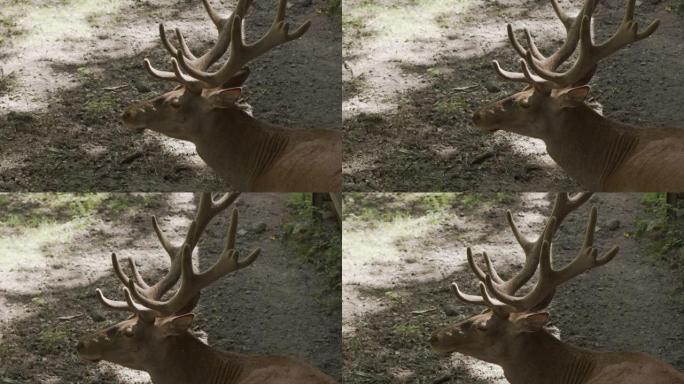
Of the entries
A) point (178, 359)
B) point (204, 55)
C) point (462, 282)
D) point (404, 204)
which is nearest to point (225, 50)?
point (204, 55)

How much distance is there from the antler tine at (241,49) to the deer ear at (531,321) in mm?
1655

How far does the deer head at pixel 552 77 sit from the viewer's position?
8867mm

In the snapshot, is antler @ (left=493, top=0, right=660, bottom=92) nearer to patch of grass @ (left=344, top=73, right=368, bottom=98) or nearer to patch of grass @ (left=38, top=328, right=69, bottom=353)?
patch of grass @ (left=344, top=73, right=368, bottom=98)

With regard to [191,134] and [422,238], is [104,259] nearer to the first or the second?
[191,134]

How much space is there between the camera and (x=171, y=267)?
8.66 meters

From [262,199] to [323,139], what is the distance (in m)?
0.47

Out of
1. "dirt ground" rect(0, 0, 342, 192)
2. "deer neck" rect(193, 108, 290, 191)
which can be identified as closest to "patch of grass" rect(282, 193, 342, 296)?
"deer neck" rect(193, 108, 290, 191)

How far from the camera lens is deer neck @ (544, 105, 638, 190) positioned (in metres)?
9.09

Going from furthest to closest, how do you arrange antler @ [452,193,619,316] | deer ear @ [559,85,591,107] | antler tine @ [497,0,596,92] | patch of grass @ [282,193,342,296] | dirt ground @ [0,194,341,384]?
patch of grass @ [282,193,342,296], dirt ground @ [0,194,341,384], antler tine @ [497,0,596,92], deer ear @ [559,85,591,107], antler @ [452,193,619,316]

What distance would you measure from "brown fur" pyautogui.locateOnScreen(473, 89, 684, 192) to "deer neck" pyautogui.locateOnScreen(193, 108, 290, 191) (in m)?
1.00

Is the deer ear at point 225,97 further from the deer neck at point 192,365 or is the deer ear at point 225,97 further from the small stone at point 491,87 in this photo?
the small stone at point 491,87

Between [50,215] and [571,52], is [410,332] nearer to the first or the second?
[571,52]

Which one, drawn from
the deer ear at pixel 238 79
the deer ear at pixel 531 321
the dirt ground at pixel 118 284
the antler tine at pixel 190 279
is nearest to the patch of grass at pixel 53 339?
the dirt ground at pixel 118 284

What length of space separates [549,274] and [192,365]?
1639mm
